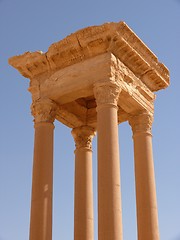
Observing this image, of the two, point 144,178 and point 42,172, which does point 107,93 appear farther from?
point 144,178

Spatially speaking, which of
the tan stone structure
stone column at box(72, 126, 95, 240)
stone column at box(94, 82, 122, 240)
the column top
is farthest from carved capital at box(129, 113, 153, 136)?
stone column at box(72, 126, 95, 240)

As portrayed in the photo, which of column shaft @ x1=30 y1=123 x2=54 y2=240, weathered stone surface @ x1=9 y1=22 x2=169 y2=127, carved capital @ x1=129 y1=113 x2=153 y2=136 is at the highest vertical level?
weathered stone surface @ x1=9 y1=22 x2=169 y2=127

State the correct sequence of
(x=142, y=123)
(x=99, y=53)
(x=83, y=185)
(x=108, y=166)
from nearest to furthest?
1. (x=108, y=166)
2. (x=99, y=53)
3. (x=142, y=123)
4. (x=83, y=185)

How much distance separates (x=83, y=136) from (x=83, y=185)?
4.35m

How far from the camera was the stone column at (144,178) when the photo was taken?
99.1ft

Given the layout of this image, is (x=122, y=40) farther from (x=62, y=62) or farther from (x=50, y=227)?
(x=50, y=227)

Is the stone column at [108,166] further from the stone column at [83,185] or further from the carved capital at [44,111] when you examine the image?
the stone column at [83,185]

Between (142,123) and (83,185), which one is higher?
(142,123)

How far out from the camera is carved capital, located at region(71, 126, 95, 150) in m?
36.7

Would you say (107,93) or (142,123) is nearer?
(107,93)

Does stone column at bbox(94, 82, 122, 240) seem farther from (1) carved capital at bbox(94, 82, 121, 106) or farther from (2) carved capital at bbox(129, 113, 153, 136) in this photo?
(2) carved capital at bbox(129, 113, 153, 136)

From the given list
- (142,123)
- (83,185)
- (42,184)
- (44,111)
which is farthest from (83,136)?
(42,184)

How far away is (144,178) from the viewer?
31484mm

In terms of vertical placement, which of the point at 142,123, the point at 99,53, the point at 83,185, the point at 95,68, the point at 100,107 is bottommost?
the point at 83,185
